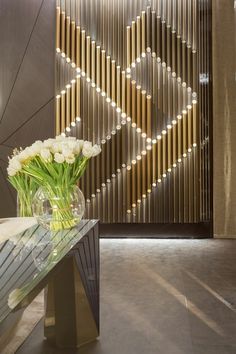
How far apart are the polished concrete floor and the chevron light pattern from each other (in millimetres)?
762

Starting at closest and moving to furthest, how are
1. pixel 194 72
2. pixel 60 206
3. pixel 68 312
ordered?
pixel 60 206 → pixel 68 312 → pixel 194 72

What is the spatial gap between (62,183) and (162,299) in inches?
56.7

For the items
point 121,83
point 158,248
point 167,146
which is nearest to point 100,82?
point 121,83

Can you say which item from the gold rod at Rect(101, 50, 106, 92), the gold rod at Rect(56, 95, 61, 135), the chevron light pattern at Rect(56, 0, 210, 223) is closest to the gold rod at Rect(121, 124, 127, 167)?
the chevron light pattern at Rect(56, 0, 210, 223)

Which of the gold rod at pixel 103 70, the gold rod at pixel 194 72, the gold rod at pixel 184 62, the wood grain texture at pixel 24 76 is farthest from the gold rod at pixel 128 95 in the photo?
the wood grain texture at pixel 24 76

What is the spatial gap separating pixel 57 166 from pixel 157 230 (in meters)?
3.65

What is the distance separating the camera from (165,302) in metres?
3.08

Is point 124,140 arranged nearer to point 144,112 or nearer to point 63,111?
point 144,112

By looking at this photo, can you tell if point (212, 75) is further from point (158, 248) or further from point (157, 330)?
point (157, 330)

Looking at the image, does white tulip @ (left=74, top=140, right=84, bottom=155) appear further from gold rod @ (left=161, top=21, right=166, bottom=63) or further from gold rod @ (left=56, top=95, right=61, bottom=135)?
gold rod @ (left=161, top=21, right=166, bottom=63)

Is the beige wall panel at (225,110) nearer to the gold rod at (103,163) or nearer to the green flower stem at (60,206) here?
the gold rod at (103,163)

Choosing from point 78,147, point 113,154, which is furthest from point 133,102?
point 78,147

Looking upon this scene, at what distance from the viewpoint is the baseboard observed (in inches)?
218

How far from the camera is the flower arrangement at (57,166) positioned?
80.0 inches
